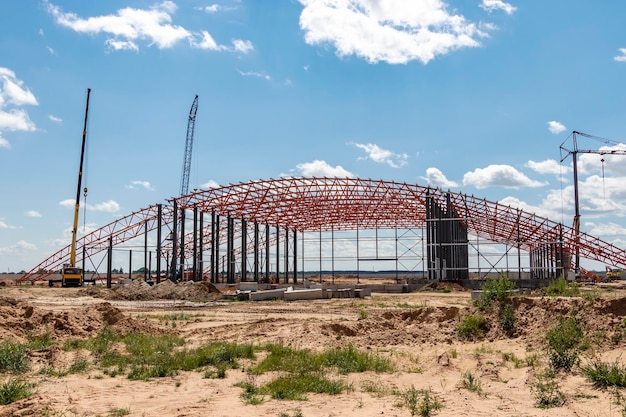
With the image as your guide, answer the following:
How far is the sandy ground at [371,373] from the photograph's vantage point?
26.8 feet

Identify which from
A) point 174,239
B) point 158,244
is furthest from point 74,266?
point 174,239

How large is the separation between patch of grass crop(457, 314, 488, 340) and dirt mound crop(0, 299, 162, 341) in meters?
8.62

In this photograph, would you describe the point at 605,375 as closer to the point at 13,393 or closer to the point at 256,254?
the point at 13,393

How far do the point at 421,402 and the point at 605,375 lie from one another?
10.2 feet

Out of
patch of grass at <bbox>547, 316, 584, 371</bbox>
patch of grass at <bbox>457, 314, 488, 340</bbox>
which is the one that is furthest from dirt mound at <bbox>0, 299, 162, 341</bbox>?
patch of grass at <bbox>547, 316, 584, 371</bbox>

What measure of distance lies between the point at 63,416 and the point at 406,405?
15.4 feet

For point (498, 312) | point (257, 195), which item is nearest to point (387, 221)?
point (257, 195)

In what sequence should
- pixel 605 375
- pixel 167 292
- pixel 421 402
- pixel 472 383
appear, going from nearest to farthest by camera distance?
pixel 421 402
pixel 605 375
pixel 472 383
pixel 167 292

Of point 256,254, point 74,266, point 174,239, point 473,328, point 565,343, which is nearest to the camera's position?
point 565,343

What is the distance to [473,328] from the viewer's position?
14.6m

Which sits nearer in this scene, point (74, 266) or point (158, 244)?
point (158, 244)

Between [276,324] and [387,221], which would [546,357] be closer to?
[276,324]

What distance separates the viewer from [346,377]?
10.5 meters

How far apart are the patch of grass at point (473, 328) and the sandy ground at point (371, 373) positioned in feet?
0.76
